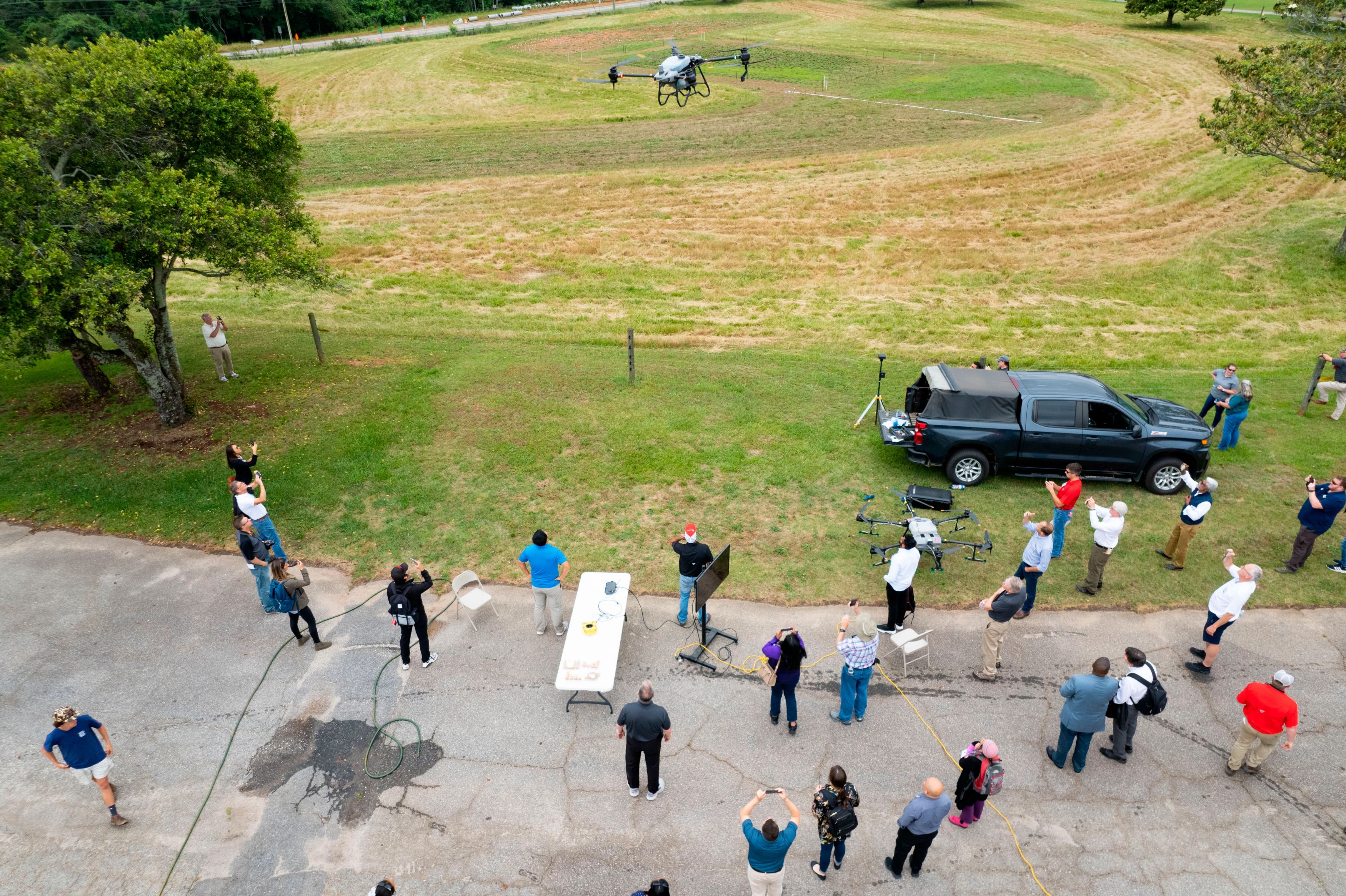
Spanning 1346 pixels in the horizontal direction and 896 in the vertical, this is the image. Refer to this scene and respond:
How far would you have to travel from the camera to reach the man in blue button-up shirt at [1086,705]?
798cm

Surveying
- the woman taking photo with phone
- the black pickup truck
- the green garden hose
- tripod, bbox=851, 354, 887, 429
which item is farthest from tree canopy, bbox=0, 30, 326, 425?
the black pickup truck

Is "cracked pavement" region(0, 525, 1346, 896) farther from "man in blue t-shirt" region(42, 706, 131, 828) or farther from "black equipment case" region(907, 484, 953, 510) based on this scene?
"black equipment case" region(907, 484, 953, 510)

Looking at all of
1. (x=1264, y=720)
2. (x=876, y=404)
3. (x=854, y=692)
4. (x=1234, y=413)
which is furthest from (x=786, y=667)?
(x=1234, y=413)

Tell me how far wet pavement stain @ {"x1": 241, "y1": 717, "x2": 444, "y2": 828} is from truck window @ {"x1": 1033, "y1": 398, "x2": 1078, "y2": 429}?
10.9 m

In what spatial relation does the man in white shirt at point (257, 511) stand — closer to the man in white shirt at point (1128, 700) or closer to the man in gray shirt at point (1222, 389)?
the man in white shirt at point (1128, 700)

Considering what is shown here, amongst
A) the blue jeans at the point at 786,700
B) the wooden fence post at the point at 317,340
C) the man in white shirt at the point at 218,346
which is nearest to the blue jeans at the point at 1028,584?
the blue jeans at the point at 786,700

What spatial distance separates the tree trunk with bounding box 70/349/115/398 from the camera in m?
16.1

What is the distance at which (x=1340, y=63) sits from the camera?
878 inches

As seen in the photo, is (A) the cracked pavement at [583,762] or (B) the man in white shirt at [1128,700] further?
(B) the man in white shirt at [1128,700]

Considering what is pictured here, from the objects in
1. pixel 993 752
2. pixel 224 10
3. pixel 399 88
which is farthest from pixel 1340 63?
pixel 224 10

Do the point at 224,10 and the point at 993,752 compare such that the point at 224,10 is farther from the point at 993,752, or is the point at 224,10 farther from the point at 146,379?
the point at 993,752

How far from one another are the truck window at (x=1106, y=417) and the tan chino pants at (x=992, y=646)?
17.7ft

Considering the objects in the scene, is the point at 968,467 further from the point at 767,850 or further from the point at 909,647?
the point at 767,850

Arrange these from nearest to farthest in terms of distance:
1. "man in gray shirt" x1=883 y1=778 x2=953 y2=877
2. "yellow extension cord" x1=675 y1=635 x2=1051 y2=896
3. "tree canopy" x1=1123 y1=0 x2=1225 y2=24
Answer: "man in gray shirt" x1=883 y1=778 x2=953 y2=877, "yellow extension cord" x1=675 y1=635 x2=1051 y2=896, "tree canopy" x1=1123 y1=0 x2=1225 y2=24
